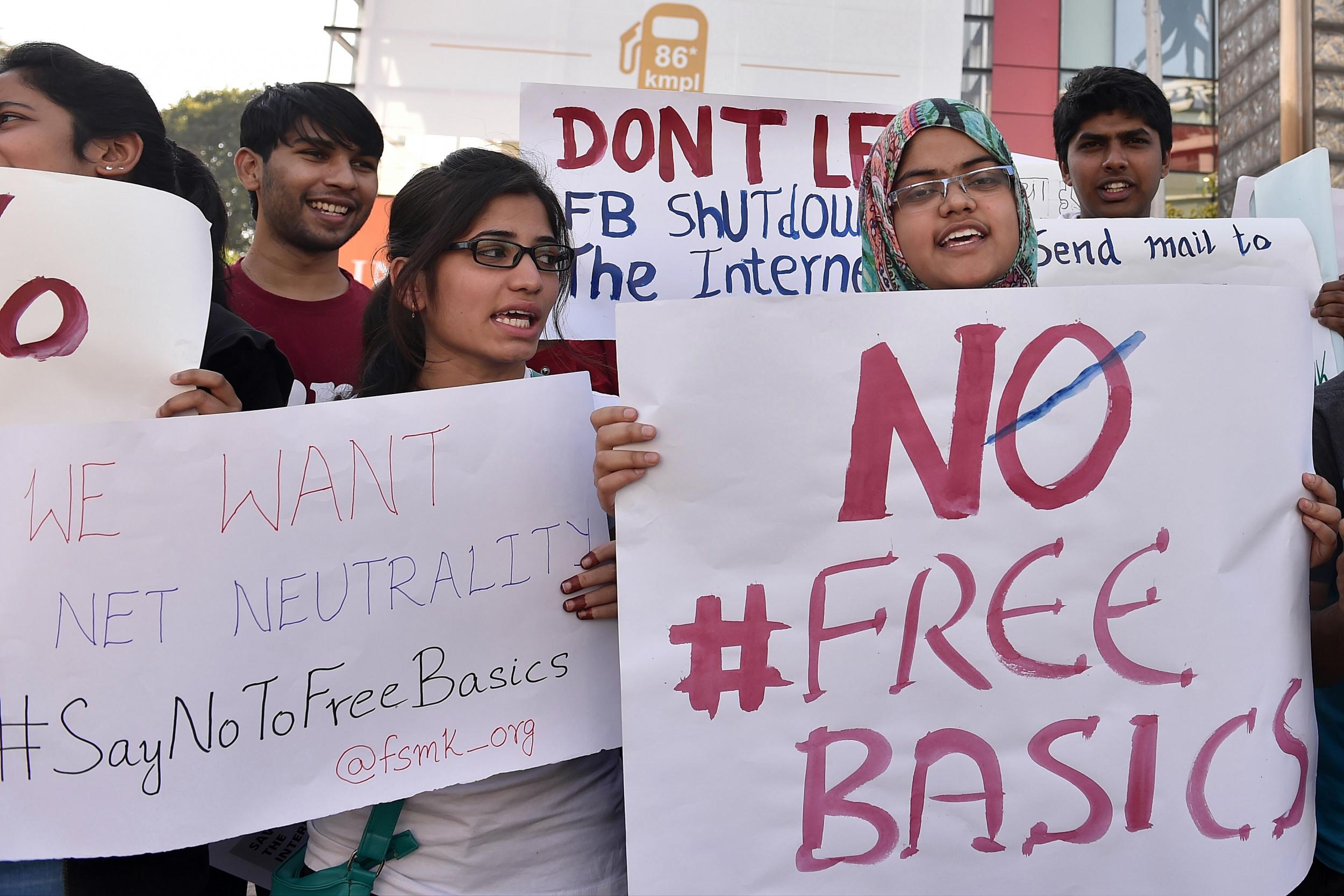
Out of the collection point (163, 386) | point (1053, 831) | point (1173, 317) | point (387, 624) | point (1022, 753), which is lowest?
point (1053, 831)

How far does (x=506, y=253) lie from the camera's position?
167cm

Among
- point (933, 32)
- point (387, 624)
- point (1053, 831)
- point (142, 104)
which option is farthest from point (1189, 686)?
point (933, 32)

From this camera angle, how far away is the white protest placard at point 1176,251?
2602 millimetres

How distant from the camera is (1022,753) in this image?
1.30 meters

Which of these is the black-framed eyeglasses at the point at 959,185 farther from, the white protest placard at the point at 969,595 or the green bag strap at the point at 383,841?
the green bag strap at the point at 383,841

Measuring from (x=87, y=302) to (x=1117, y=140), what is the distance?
8.69 feet

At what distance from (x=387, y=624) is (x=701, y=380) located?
1.86ft

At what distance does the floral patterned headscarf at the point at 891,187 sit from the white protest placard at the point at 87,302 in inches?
44.9

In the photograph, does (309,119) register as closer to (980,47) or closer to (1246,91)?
(980,47)

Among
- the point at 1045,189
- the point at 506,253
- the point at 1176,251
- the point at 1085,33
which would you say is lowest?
the point at 506,253

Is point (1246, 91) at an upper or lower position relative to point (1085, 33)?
lower

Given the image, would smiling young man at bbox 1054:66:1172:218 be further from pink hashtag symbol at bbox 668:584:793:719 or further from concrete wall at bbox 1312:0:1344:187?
concrete wall at bbox 1312:0:1344:187

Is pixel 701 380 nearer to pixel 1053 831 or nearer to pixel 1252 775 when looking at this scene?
pixel 1053 831

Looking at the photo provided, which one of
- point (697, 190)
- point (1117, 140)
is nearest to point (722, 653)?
point (697, 190)
